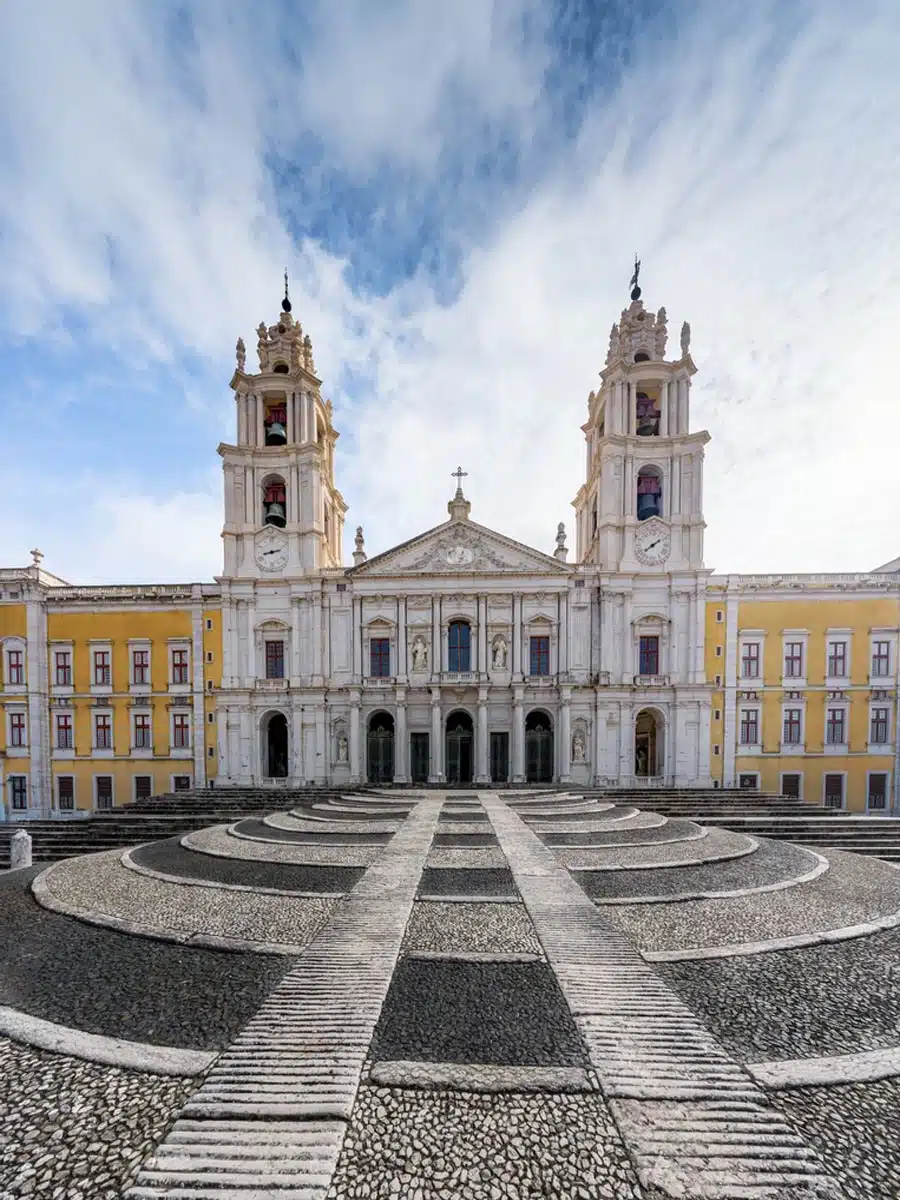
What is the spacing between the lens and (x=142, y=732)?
26406 mm

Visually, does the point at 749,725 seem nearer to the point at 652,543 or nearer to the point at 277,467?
the point at 652,543

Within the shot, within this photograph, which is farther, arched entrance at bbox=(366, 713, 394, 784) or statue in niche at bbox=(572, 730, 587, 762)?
arched entrance at bbox=(366, 713, 394, 784)

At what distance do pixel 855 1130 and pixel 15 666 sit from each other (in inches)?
1394

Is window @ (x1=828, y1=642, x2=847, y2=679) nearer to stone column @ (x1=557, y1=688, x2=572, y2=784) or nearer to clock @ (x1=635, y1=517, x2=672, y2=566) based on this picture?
clock @ (x1=635, y1=517, x2=672, y2=566)

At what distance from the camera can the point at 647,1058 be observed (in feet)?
15.1

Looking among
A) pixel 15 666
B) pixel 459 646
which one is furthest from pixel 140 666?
pixel 459 646

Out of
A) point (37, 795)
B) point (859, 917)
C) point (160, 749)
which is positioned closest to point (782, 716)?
point (859, 917)

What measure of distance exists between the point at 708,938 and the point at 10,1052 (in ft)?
28.5

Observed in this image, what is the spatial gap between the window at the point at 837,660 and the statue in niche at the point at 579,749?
13.6m

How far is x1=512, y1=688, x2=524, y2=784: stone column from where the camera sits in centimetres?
2444

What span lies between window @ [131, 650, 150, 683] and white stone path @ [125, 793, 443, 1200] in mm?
24855

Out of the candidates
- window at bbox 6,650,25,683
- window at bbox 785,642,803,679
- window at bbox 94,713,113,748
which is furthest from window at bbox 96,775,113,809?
window at bbox 785,642,803,679

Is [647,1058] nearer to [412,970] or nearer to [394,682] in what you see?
[412,970]

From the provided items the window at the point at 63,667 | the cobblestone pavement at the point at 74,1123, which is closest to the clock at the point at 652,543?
the cobblestone pavement at the point at 74,1123
